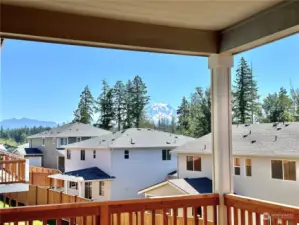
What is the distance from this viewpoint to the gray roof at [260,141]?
2781 mm

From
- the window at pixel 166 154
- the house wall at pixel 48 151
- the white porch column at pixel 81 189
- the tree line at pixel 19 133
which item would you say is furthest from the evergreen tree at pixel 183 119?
the tree line at pixel 19 133

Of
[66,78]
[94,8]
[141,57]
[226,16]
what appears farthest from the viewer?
[141,57]

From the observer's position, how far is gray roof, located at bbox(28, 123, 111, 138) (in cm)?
313

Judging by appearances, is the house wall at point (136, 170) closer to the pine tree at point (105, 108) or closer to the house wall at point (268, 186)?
the pine tree at point (105, 108)

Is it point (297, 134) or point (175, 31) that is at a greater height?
point (175, 31)

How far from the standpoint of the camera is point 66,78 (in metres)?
3.13

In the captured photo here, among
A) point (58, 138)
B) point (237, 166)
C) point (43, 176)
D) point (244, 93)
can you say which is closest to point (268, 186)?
point (237, 166)

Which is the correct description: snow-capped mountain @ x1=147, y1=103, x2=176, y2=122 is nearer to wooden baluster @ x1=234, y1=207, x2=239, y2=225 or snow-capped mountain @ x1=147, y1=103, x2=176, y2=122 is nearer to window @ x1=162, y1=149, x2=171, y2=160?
window @ x1=162, y1=149, x2=171, y2=160


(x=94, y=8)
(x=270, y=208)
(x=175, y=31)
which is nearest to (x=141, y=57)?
(x=175, y=31)

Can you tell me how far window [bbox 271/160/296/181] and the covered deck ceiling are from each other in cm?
112

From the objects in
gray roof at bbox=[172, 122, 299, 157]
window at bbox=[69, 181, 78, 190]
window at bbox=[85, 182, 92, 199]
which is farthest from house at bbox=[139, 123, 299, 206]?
window at bbox=[69, 181, 78, 190]

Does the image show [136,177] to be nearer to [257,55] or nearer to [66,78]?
[66,78]

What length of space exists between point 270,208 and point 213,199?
668 mm

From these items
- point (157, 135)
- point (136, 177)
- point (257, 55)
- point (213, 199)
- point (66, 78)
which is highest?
point (257, 55)
